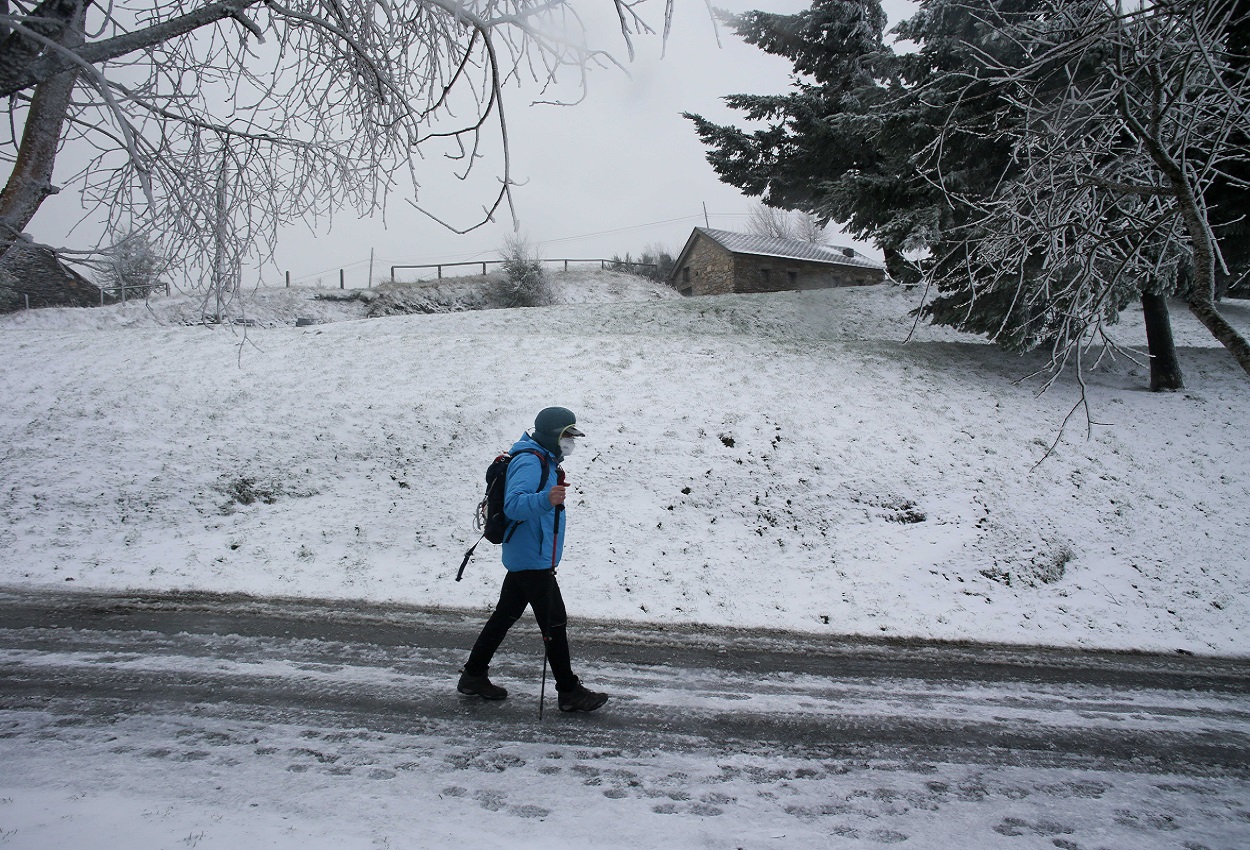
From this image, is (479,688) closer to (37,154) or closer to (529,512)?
(529,512)

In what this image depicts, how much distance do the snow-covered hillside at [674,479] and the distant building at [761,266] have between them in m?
17.3

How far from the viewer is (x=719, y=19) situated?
4066 mm

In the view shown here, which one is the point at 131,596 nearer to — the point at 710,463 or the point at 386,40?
the point at 386,40

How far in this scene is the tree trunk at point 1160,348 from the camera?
40.2 ft

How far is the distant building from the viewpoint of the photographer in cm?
3022

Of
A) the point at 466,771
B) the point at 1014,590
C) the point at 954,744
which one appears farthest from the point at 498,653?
the point at 1014,590

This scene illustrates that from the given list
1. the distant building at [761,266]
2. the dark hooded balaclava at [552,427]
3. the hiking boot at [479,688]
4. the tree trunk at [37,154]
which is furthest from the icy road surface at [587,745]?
the distant building at [761,266]

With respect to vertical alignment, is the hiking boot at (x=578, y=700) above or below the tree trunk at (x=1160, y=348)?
below

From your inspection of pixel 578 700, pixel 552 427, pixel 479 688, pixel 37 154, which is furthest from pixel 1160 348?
pixel 37 154

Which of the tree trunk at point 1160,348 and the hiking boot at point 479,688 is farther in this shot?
the tree trunk at point 1160,348

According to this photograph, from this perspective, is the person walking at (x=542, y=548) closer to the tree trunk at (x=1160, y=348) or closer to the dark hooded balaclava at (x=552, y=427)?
the dark hooded balaclava at (x=552, y=427)

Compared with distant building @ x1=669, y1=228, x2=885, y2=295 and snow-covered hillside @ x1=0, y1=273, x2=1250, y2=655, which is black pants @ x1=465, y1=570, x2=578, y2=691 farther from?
distant building @ x1=669, y1=228, x2=885, y2=295

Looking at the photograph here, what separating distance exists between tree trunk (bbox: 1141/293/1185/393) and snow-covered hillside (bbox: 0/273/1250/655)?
44cm

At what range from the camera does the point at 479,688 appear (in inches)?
166
